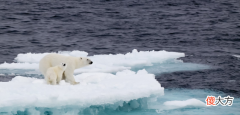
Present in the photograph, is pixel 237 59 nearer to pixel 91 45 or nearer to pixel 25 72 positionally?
pixel 91 45

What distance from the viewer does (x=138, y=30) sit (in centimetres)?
2723

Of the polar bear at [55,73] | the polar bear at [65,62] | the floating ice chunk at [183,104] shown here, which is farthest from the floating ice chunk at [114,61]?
the polar bear at [55,73]

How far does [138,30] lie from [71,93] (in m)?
18.8

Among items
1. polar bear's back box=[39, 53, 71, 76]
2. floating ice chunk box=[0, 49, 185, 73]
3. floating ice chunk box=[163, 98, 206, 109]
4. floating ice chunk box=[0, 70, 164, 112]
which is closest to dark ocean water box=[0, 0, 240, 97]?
floating ice chunk box=[0, 49, 185, 73]

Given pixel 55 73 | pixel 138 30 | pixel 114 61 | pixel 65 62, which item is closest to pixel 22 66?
pixel 114 61

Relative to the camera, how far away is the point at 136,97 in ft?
30.2

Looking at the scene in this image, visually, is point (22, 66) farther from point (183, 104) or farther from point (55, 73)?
point (183, 104)

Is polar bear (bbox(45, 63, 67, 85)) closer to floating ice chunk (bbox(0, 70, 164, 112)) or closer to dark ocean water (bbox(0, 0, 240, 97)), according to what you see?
floating ice chunk (bbox(0, 70, 164, 112))

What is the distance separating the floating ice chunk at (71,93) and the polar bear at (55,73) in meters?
0.17

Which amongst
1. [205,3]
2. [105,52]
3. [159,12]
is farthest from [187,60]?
[205,3]

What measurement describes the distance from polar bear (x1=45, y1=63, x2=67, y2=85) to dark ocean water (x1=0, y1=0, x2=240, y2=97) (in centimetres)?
564

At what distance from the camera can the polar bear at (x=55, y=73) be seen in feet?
30.4

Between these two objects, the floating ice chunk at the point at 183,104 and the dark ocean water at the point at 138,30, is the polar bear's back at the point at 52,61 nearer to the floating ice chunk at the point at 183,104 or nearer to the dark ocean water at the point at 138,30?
the floating ice chunk at the point at 183,104

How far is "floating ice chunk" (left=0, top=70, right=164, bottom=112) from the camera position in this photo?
8242mm
